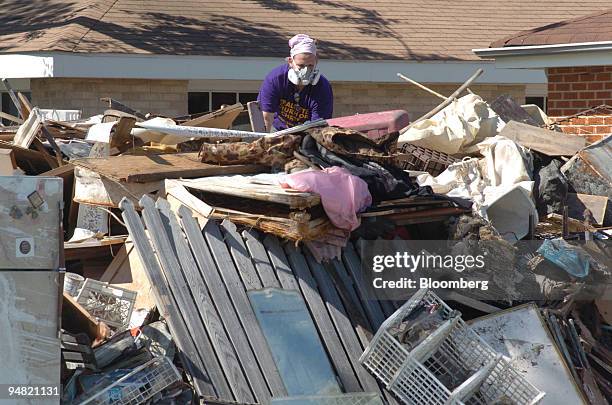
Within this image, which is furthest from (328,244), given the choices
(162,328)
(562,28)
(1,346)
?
(562,28)

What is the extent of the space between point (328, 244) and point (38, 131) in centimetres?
289

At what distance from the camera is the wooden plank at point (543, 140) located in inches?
336

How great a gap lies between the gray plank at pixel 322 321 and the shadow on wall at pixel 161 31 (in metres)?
7.62

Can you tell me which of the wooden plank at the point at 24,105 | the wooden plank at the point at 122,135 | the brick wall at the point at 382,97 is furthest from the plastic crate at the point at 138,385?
the brick wall at the point at 382,97

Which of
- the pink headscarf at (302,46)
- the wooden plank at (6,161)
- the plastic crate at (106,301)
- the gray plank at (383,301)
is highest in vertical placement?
the pink headscarf at (302,46)

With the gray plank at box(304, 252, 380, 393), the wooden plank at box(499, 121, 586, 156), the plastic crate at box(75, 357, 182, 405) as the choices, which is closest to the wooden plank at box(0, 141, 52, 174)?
the gray plank at box(304, 252, 380, 393)

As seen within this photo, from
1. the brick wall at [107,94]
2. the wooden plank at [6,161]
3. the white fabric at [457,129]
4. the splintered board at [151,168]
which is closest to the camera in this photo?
the splintered board at [151,168]

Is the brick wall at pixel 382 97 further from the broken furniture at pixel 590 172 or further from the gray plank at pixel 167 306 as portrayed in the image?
the gray plank at pixel 167 306

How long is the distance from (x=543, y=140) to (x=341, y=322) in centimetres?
297

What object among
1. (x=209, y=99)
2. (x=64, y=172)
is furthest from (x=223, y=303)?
(x=209, y=99)

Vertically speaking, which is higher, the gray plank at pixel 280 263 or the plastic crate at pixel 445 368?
the gray plank at pixel 280 263

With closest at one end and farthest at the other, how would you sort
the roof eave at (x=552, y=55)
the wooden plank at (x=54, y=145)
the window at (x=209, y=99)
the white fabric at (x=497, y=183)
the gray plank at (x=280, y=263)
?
1. the gray plank at (x=280, y=263)
2. the white fabric at (x=497, y=183)
3. the wooden plank at (x=54, y=145)
4. the roof eave at (x=552, y=55)
5. the window at (x=209, y=99)

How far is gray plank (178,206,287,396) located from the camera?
6109 millimetres

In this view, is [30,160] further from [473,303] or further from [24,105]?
[473,303]
